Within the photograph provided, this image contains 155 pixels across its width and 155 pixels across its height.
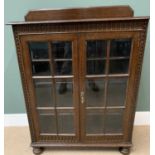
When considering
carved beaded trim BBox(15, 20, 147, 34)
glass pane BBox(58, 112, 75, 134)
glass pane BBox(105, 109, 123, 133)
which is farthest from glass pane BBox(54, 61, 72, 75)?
glass pane BBox(105, 109, 123, 133)

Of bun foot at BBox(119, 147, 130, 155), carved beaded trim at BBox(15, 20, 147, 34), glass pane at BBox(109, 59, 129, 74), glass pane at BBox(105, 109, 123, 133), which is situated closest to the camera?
carved beaded trim at BBox(15, 20, 147, 34)

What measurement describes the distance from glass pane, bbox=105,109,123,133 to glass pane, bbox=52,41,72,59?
55cm

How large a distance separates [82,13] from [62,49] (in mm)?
306

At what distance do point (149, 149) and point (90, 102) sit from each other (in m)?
0.71

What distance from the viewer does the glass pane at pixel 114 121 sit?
1603 mm

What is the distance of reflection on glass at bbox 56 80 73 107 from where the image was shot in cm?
151

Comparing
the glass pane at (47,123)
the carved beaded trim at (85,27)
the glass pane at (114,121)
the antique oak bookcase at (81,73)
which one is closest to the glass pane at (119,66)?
the antique oak bookcase at (81,73)

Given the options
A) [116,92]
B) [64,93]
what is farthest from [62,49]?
[116,92]

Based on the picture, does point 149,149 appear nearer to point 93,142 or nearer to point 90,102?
point 93,142

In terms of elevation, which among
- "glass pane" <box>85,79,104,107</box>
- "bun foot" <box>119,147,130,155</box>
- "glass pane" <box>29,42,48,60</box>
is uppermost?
"glass pane" <box>29,42,48,60</box>

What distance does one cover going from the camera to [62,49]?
141 cm

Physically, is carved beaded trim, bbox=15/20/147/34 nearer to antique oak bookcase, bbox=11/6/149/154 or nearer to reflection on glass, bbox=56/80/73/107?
antique oak bookcase, bbox=11/6/149/154

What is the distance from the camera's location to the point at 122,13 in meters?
1.41

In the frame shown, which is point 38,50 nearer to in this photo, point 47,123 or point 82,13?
point 82,13
